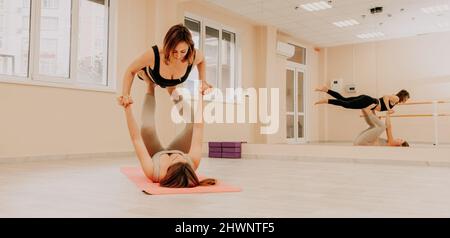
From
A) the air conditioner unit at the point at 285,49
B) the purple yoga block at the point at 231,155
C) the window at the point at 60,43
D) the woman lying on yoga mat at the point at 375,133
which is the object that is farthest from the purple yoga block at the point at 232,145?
the air conditioner unit at the point at 285,49

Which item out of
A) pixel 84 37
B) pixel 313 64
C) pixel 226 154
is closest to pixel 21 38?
pixel 84 37

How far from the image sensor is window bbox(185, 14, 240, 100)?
7.98 metres

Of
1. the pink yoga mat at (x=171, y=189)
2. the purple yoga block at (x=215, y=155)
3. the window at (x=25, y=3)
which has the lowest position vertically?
the pink yoga mat at (x=171, y=189)

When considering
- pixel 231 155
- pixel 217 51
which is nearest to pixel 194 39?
pixel 217 51

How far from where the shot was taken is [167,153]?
10.1 ft

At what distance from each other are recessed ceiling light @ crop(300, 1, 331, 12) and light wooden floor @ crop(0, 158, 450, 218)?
4572 mm

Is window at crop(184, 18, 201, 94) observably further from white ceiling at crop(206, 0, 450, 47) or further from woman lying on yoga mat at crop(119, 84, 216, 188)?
woman lying on yoga mat at crop(119, 84, 216, 188)

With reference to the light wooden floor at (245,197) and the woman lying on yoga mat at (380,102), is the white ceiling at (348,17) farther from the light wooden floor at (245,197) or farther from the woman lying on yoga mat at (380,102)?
the light wooden floor at (245,197)

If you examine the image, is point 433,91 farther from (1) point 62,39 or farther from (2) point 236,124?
(1) point 62,39

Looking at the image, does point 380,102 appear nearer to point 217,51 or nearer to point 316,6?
point 316,6

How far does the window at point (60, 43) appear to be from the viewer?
204 inches

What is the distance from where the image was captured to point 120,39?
6.45 metres

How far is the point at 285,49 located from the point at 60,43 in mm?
5535

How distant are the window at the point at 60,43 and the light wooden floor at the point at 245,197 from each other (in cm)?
185
